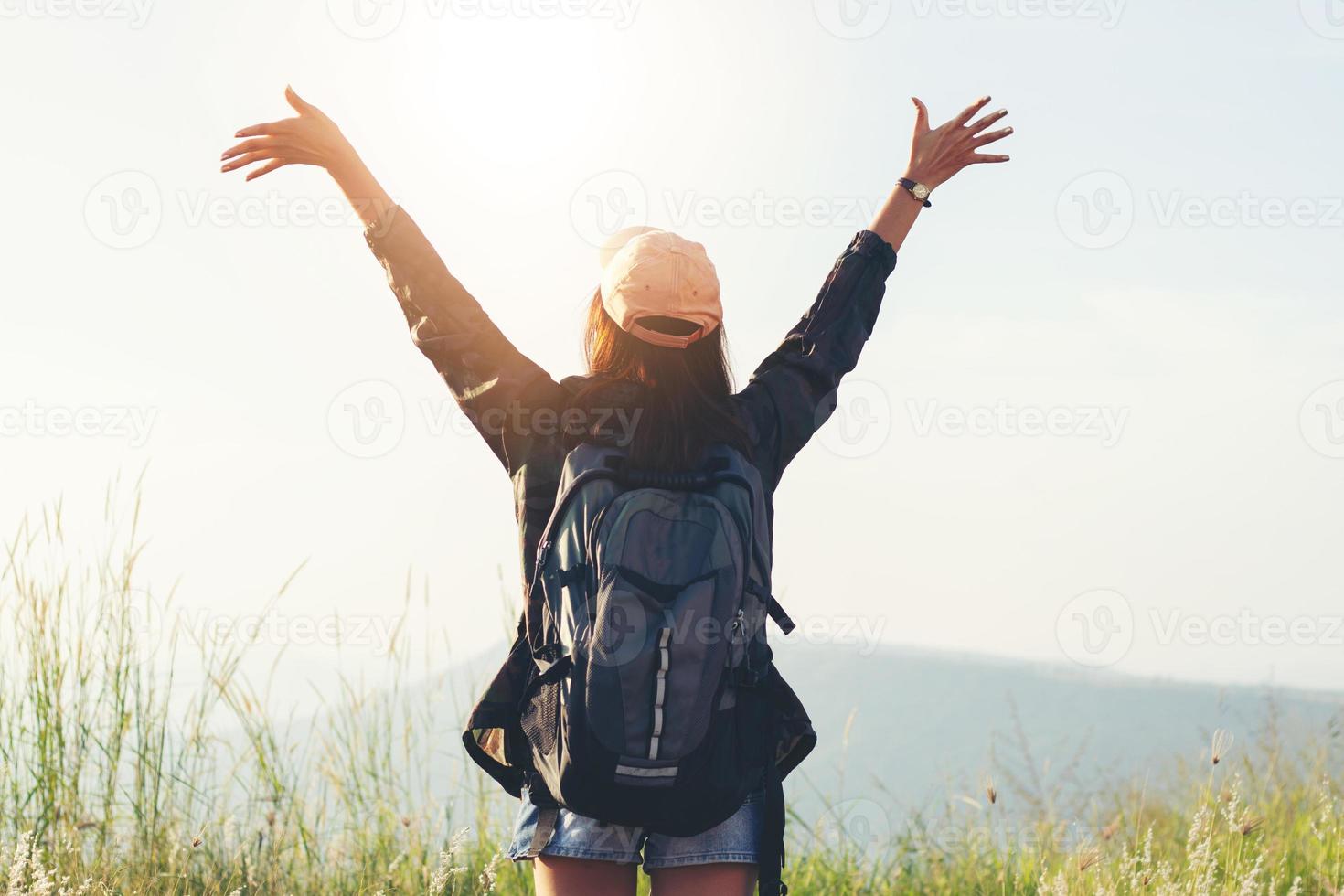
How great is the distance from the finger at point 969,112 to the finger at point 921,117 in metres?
0.08

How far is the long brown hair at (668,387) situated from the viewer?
2.30 m

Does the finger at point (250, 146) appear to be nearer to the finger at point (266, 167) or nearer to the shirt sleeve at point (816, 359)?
the finger at point (266, 167)

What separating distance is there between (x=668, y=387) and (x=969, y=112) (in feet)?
4.66

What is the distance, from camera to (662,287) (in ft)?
8.03

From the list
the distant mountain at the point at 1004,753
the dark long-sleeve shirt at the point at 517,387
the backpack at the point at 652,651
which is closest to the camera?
the backpack at the point at 652,651

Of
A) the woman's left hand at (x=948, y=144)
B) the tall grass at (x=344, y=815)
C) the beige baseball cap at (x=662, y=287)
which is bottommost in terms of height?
the tall grass at (x=344, y=815)

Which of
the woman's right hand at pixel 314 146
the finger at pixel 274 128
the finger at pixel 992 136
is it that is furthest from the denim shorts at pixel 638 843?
the finger at pixel 992 136

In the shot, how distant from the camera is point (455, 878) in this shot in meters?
4.03

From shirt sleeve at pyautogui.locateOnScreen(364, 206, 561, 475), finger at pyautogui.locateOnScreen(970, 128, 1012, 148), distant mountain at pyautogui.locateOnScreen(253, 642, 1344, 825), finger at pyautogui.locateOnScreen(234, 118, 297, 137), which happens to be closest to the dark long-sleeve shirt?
shirt sleeve at pyautogui.locateOnScreen(364, 206, 561, 475)

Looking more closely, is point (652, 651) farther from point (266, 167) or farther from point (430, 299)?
point (266, 167)

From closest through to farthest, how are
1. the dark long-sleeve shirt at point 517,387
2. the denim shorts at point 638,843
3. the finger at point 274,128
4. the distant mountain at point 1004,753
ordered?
the denim shorts at point 638,843, the dark long-sleeve shirt at point 517,387, the finger at point 274,128, the distant mountain at point 1004,753

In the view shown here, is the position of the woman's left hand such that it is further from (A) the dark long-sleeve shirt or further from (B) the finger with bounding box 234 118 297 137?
(B) the finger with bounding box 234 118 297 137

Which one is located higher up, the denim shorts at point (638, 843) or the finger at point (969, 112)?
the finger at point (969, 112)

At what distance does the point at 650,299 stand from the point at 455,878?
250 cm
